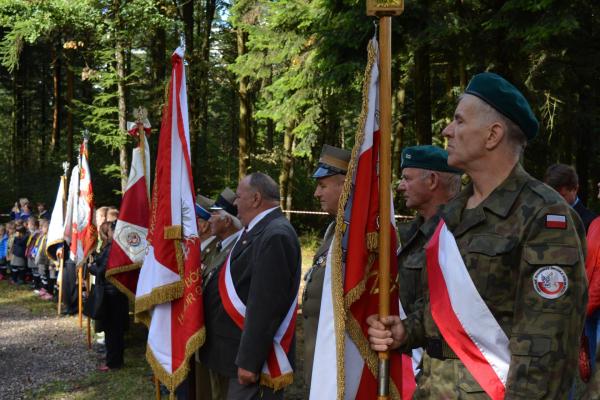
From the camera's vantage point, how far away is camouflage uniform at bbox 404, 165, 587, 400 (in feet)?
5.90

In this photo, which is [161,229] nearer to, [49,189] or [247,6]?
[247,6]

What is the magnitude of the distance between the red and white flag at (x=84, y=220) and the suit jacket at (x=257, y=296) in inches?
239

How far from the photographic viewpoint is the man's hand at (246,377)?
145 inches

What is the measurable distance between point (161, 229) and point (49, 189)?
2407cm

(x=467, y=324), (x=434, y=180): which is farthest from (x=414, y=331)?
(x=434, y=180)

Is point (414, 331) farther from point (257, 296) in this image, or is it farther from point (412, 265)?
point (257, 296)

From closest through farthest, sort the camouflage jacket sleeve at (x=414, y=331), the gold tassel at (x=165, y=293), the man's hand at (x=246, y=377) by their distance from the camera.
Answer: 1. the camouflage jacket sleeve at (x=414, y=331)
2. the man's hand at (x=246, y=377)
3. the gold tassel at (x=165, y=293)

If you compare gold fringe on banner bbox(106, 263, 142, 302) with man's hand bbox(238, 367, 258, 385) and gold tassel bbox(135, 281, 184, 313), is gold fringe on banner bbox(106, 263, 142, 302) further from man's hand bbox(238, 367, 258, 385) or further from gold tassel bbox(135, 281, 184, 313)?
man's hand bbox(238, 367, 258, 385)

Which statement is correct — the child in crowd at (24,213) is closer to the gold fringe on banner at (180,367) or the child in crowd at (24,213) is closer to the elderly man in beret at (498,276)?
the gold fringe on banner at (180,367)

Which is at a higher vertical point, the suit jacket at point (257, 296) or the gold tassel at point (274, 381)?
the suit jacket at point (257, 296)

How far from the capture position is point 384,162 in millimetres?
2506

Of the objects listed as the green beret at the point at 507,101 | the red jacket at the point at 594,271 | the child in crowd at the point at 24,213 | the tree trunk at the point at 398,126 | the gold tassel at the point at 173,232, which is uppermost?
the tree trunk at the point at 398,126

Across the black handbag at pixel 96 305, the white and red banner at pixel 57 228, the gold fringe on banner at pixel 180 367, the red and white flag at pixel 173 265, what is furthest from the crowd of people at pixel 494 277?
the white and red banner at pixel 57 228

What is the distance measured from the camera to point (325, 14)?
10.8 metres
